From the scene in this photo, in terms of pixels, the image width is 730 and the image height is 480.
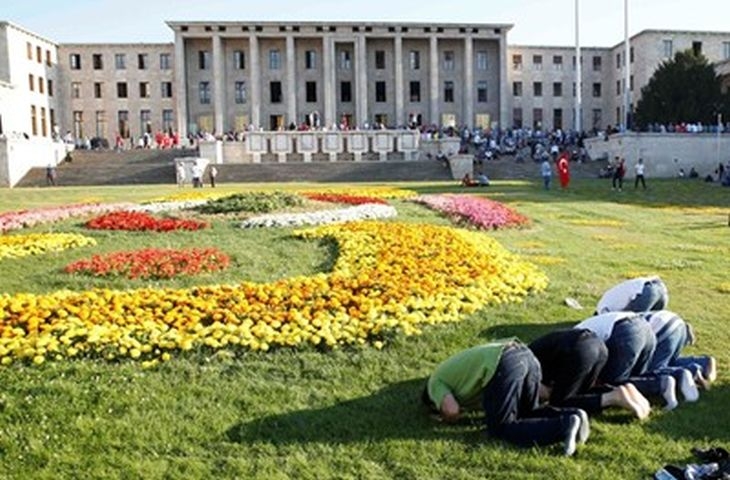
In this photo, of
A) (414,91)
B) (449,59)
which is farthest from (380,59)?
(449,59)

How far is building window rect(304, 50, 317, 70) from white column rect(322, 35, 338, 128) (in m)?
1.22

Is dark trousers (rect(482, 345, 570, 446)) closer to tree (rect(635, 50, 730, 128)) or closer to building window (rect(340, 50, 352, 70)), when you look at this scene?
tree (rect(635, 50, 730, 128))

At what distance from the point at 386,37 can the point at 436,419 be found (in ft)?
226

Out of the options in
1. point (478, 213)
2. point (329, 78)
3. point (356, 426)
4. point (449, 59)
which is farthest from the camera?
point (449, 59)

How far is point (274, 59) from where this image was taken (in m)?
71.9

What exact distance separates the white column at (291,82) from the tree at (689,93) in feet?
102

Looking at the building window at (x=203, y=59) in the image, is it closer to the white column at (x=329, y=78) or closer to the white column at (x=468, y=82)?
the white column at (x=329, y=78)

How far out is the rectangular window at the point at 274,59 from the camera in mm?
71806

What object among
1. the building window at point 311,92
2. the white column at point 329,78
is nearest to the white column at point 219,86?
the building window at point 311,92

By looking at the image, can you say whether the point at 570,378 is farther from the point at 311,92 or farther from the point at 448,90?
the point at 448,90

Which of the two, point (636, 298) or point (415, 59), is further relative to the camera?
point (415, 59)

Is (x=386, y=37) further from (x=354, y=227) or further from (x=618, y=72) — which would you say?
(x=354, y=227)

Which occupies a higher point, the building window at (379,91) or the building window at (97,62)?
the building window at (97,62)

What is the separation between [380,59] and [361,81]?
3.55 m
